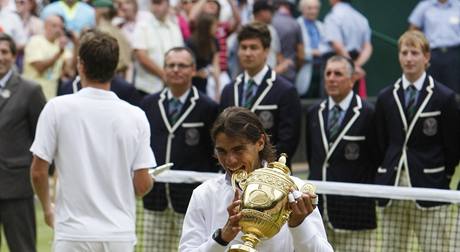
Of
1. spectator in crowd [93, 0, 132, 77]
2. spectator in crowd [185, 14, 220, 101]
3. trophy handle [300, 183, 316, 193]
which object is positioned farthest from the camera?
spectator in crowd [93, 0, 132, 77]

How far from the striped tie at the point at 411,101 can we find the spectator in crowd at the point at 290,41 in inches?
277

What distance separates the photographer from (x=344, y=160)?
10109 millimetres

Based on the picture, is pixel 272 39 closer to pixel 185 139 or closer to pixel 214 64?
pixel 214 64

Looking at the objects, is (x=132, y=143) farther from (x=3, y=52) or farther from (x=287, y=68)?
(x=287, y=68)

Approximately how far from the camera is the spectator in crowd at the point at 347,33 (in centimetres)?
1720

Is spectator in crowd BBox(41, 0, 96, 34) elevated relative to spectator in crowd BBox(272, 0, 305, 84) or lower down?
elevated

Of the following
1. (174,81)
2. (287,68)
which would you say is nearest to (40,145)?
(174,81)

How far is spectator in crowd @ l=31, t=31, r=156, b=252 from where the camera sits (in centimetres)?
719

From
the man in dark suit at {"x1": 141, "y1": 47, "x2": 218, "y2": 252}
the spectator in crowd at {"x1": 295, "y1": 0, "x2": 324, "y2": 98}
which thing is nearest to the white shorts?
the man in dark suit at {"x1": 141, "y1": 47, "x2": 218, "y2": 252}

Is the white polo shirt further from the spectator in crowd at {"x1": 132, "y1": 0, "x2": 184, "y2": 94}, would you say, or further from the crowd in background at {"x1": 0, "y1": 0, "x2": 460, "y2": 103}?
the spectator in crowd at {"x1": 132, "y1": 0, "x2": 184, "y2": 94}

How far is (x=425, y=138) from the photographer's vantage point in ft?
32.3

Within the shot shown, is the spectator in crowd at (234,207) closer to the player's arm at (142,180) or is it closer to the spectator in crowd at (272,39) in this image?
the player's arm at (142,180)

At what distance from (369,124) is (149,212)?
2.20 m

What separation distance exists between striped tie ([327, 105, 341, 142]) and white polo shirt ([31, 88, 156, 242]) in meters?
3.20
